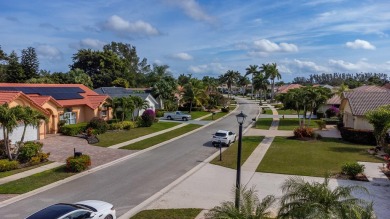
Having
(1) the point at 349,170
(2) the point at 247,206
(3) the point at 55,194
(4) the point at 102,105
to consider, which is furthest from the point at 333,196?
(4) the point at 102,105

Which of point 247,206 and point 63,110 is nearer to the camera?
point 247,206

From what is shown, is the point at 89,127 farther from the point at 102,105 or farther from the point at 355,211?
the point at 355,211

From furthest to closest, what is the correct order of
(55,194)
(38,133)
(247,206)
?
(38,133) < (55,194) < (247,206)

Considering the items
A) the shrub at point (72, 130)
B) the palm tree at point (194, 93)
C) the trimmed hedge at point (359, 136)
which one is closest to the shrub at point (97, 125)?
the shrub at point (72, 130)

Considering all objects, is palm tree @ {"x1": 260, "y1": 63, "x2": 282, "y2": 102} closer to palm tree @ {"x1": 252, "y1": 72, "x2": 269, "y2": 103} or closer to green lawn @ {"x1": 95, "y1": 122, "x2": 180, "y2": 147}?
palm tree @ {"x1": 252, "y1": 72, "x2": 269, "y2": 103}

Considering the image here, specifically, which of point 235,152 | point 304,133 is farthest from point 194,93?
point 235,152

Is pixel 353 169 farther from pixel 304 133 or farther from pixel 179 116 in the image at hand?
pixel 179 116

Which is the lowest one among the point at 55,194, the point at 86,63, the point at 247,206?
the point at 55,194
